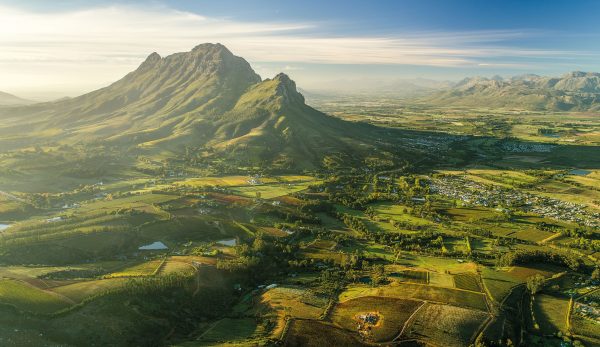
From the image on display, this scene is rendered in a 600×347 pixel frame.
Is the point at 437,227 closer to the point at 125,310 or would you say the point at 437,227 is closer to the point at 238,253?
the point at 238,253

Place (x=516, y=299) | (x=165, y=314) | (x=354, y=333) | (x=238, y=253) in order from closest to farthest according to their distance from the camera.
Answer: (x=354, y=333) → (x=165, y=314) → (x=516, y=299) → (x=238, y=253)

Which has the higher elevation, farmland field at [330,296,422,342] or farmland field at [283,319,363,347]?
farmland field at [330,296,422,342]

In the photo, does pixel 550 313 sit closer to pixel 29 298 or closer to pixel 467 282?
pixel 467 282

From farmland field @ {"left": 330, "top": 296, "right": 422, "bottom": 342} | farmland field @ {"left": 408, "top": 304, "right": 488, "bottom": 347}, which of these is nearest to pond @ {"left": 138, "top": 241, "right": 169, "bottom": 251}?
farmland field @ {"left": 330, "top": 296, "right": 422, "bottom": 342}

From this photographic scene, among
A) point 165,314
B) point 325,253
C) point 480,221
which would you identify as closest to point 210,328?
point 165,314

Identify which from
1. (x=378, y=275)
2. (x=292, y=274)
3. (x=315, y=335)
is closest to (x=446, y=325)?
(x=378, y=275)

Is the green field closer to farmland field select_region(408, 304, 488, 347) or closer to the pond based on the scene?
the pond

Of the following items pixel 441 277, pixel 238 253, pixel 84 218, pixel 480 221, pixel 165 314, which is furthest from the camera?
pixel 480 221

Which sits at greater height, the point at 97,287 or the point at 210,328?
the point at 97,287

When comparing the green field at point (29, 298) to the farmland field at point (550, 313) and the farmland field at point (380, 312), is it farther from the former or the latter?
the farmland field at point (550, 313)
